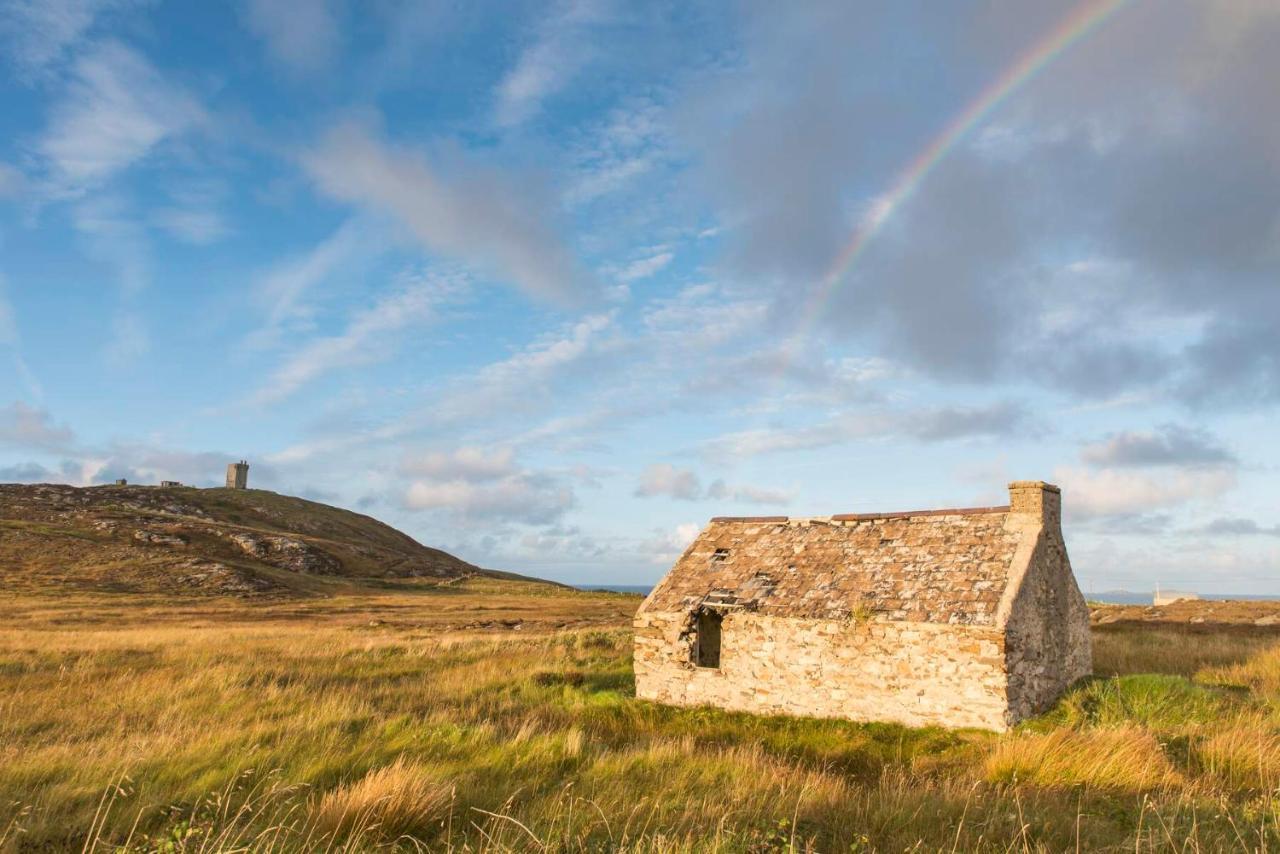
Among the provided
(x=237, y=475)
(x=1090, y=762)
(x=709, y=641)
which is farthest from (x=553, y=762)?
(x=237, y=475)

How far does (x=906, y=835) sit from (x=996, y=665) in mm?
8905

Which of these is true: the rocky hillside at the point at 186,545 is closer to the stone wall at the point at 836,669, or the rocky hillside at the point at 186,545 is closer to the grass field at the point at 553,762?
the grass field at the point at 553,762

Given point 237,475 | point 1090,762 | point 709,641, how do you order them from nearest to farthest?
1. point 1090,762
2. point 709,641
3. point 237,475

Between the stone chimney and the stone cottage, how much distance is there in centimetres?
3

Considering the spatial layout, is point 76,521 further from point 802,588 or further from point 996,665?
point 996,665

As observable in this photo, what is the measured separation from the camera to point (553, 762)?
352 inches

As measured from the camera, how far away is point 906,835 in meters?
6.03

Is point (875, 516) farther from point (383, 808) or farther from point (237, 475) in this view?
point (237, 475)

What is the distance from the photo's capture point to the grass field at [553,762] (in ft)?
19.7

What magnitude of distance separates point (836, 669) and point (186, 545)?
6094 centimetres

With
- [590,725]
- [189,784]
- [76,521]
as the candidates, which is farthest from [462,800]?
[76,521]

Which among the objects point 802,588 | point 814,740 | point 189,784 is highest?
point 802,588

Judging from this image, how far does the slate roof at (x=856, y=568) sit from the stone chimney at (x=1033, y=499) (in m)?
0.41

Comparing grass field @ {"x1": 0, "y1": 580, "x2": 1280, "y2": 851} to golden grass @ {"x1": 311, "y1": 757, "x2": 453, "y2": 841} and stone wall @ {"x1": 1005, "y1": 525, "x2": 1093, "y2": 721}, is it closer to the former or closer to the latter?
golden grass @ {"x1": 311, "y1": 757, "x2": 453, "y2": 841}
